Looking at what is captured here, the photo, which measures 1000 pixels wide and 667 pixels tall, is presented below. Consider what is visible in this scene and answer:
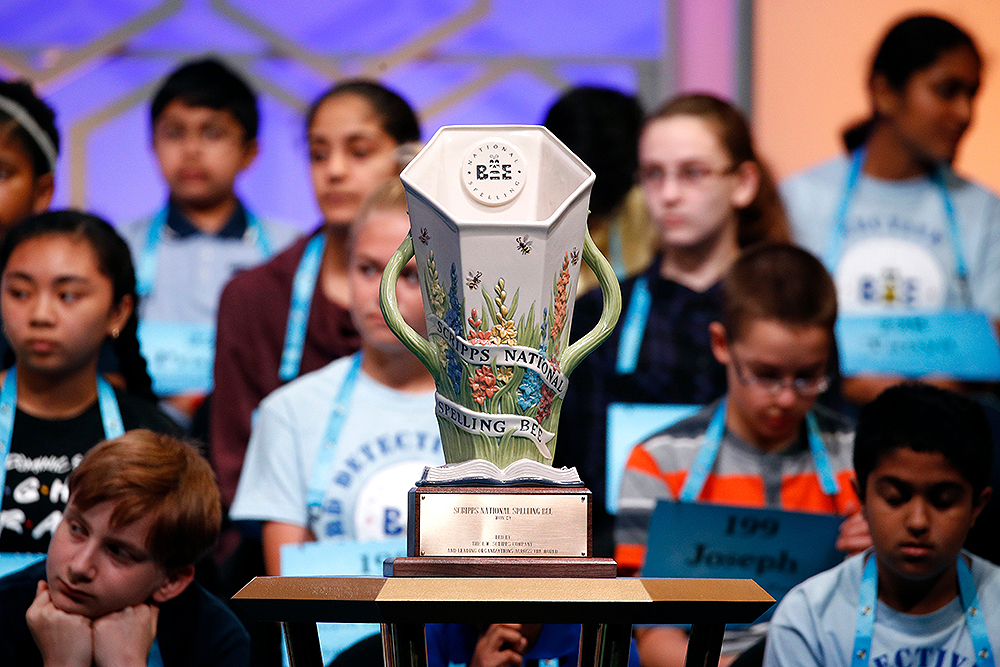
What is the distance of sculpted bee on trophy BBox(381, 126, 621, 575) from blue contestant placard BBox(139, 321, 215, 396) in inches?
54.5

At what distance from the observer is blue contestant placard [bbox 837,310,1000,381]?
2.58 meters

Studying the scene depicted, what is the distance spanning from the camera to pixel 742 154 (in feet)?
8.49

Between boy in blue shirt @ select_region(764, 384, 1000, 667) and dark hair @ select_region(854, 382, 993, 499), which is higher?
dark hair @ select_region(854, 382, 993, 499)

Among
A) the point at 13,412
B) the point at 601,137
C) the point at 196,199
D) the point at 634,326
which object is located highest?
the point at 601,137

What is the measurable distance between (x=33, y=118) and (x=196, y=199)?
17.6 inches

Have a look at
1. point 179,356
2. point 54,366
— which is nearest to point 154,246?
point 179,356

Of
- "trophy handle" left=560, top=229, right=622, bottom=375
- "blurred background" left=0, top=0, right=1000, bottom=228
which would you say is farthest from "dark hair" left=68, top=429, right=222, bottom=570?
"blurred background" left=0, top=0, right=1000, bottom=228

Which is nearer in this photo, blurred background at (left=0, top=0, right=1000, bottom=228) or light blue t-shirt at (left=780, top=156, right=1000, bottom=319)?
light blue t-shirt at (left=780, top=156, right=1000, bottom=319)

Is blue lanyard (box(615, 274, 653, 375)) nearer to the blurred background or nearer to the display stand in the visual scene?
the blurred background

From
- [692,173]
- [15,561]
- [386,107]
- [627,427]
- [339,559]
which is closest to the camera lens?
[15,561]

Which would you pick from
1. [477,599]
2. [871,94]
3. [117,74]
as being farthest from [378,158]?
[477,599]

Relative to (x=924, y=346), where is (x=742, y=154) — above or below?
above

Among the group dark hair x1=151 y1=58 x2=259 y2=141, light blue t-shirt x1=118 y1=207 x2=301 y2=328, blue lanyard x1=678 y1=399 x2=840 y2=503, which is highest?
dark hair x1=151 y1=58 x2=259 y2=141

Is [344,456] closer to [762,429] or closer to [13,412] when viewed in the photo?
[13,412]
